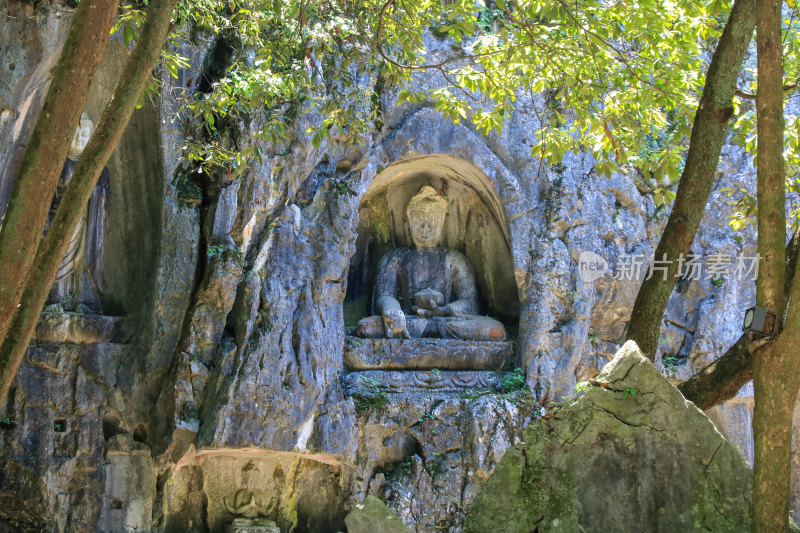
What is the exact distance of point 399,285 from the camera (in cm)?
1078

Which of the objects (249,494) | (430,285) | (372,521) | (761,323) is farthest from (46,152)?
(430,285)

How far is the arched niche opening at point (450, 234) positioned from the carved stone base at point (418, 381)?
1201 mm

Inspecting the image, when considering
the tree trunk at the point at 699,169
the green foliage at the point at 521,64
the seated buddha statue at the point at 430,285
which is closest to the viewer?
the tree trunk at the point at 699,169

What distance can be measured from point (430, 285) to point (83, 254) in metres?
4.22

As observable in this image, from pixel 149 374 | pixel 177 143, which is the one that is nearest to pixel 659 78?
pixel 177 143

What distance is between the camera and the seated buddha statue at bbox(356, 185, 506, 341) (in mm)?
10016

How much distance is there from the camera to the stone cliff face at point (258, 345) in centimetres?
826

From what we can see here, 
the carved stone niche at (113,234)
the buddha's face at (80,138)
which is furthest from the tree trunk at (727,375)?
the buddha's face at (80,138)

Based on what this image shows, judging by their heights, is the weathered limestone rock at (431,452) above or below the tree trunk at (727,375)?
below

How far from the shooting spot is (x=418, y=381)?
948cm

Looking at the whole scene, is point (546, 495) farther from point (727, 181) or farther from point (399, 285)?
point (727, 181)

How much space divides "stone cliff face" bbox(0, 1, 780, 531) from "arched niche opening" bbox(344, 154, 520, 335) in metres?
0.63

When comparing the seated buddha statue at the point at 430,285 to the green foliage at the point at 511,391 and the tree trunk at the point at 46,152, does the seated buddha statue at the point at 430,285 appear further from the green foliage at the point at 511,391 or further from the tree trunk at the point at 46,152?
the tree trunk at the point at 46,152

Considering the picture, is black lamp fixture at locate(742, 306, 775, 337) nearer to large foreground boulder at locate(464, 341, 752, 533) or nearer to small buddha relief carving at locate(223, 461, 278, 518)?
large foreground boulder at locate(464, 341, 752, 533)
